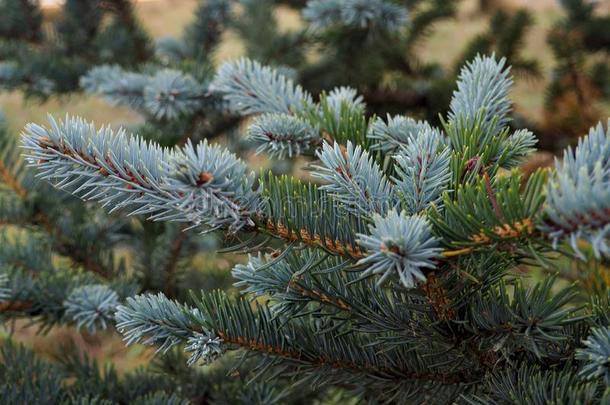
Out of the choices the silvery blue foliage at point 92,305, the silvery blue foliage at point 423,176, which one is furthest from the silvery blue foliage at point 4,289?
the silvery blue foliage at point 423,176

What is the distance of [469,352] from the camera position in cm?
53

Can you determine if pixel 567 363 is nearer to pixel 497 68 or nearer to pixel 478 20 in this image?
pixel 497 68

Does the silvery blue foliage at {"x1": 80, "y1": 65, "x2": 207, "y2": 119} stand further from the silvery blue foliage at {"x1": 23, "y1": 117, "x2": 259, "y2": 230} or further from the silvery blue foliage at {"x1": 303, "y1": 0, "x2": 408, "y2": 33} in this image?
the silvery blue foliage at {"x1": 23, "y1": 117, "x2": 259, "y2": 230}

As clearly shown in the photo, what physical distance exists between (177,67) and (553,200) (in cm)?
77

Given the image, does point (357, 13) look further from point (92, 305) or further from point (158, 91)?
point (92, 305)

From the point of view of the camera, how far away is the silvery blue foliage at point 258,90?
730 mm

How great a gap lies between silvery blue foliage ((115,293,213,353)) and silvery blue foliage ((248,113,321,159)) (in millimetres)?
171

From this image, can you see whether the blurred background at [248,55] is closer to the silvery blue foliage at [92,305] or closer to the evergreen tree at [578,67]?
the evergreen tree at [578,67]

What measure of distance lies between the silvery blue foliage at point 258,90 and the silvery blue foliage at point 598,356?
0.40 metres

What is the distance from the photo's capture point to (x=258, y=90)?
74 cm

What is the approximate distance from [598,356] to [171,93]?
2.15ft

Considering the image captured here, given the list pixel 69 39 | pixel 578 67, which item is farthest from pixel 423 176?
pixel 578 67

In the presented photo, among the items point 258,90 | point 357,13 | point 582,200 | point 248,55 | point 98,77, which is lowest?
point 582,200

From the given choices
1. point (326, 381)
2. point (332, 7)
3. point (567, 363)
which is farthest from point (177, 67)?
point (567, 363)
